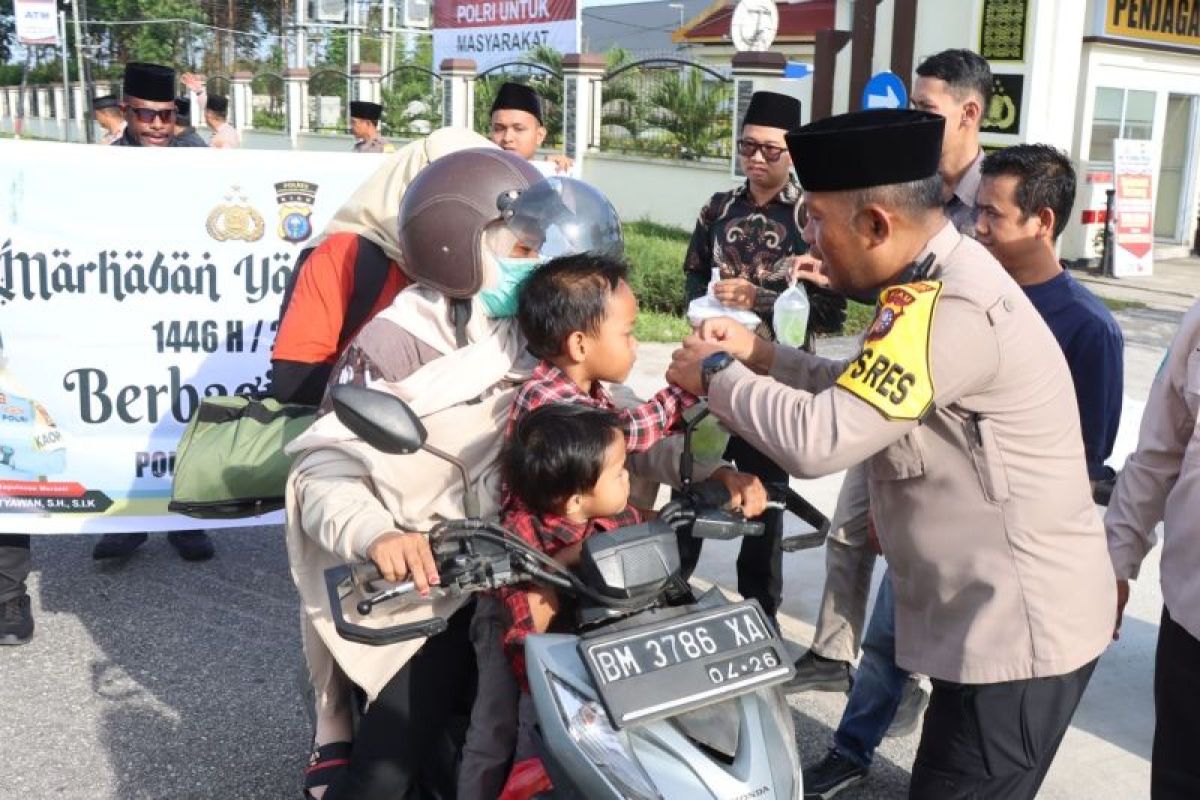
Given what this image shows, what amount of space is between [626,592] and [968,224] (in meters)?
2.26

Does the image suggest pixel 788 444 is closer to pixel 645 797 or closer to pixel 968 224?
pixel 645 797

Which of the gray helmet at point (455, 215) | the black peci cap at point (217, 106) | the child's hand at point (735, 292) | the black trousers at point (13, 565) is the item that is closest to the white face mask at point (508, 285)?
the gray helmet at point (455, 215)

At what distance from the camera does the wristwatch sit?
7.07 feet

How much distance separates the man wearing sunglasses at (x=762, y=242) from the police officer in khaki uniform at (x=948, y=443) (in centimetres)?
197

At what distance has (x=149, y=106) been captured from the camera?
21.5ft

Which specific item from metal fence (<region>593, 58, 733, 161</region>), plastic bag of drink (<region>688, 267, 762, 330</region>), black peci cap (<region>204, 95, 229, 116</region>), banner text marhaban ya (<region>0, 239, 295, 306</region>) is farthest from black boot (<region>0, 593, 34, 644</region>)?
metal fence (<region>593, 58, 733, 161</region>)

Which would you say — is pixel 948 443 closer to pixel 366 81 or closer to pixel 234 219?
pixel 234 219

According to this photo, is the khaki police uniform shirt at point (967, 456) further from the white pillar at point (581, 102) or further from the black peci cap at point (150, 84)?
the white pillar at point (581, 102)

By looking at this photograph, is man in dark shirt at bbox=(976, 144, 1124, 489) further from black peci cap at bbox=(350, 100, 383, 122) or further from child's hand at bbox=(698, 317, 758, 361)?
black peci cap at bbox=(350, 100, 383, 122)

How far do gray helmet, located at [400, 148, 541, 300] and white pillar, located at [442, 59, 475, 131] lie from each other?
1873 cm

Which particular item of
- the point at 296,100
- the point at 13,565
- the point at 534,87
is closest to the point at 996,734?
the point at 13,565

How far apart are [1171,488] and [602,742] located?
4.77 feet

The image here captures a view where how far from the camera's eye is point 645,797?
1.69m

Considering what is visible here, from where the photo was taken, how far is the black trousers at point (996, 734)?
85.0 inches
